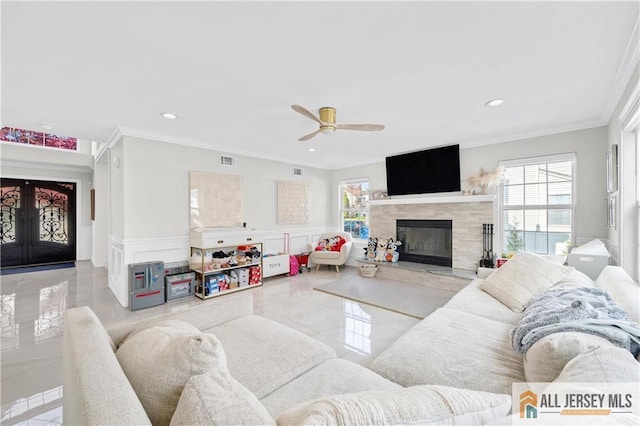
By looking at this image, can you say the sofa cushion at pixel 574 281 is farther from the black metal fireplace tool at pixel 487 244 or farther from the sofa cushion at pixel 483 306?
the black metal fireplace tool at pixel 487 244

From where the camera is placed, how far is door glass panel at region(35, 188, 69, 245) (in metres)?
6.66

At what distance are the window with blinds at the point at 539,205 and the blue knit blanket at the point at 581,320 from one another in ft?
8.57

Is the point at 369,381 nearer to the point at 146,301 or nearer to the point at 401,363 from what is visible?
the point at 401,363

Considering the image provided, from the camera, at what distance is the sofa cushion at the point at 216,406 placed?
2.21ft

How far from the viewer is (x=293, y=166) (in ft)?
19.8

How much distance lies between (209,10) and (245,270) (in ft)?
12.7

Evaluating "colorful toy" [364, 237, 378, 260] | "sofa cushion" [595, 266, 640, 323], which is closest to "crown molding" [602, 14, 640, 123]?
"sofa cushion" [595, 266, 640, 323]

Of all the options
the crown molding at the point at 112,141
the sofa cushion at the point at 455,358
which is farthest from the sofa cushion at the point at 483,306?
the crown molding at the point at 112,141

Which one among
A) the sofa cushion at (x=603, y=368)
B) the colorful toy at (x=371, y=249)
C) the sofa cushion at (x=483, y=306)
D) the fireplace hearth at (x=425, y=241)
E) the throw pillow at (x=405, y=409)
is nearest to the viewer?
Answer: the throw pillow at (x=405, y=409)

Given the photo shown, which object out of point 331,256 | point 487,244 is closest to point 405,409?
point 487,244

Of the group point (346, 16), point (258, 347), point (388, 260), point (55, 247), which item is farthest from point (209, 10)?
point (55, 247)

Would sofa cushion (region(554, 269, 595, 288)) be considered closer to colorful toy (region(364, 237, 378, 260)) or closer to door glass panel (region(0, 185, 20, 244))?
colorful toy (region(364, 237, 378, 260))

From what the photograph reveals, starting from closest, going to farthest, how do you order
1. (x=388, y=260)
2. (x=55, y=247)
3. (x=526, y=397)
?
1. (x=526, y=397)
2. (x=388, y=260)
3. (x=55, y=247)

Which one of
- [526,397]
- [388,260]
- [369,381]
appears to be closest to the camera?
[526,397]
